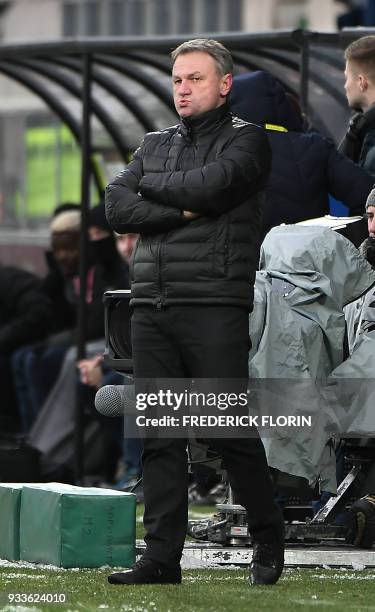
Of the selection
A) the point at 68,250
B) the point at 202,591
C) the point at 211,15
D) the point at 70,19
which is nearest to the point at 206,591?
the point at 202,591

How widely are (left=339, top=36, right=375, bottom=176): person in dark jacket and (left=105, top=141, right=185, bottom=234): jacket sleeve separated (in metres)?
2.32

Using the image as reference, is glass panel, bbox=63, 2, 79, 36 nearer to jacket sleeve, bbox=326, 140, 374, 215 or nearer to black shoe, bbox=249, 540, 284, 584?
jacket sleeve, bbox=326, 140, 374, 215

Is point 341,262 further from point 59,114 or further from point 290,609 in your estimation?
point 59,114

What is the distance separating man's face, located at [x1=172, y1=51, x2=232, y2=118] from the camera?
692cm

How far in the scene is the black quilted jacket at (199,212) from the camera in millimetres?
6789

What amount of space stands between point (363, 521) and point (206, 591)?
53.6 inches

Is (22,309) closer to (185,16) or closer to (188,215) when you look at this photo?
(188,215)

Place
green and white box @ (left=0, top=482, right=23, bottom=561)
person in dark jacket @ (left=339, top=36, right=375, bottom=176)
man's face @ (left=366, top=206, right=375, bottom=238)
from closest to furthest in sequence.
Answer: green and white box @ (left=0, top=482, right=23, bottom=561) → man's face @ (left=366, top=206, right=375, bottom=238) → person in dark jacket @ (left=339, top=36, right=375, bottom=176)

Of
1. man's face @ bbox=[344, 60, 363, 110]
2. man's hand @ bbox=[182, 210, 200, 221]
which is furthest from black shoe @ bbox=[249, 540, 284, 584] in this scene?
man's face @ bbox=[344, 60, 363, 110]

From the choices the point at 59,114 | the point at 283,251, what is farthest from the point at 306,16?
the point at 283,251

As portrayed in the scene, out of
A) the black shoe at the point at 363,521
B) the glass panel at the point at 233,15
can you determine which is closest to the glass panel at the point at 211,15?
the glass panel at the point at 233,15

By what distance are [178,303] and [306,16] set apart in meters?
33.6

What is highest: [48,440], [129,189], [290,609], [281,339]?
[129,189]

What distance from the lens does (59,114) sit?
555 inches
